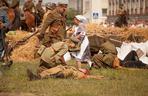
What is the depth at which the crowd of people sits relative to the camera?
15211mm

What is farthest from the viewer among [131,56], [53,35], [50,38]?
[131,56]

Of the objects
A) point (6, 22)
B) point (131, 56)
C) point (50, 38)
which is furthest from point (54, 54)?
point (131, 56)

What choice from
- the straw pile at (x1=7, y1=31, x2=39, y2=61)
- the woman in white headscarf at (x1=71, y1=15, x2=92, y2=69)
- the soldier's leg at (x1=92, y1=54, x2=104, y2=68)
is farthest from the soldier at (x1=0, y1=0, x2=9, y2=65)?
the straw pile at (x1=7, y1=31, x2=39, y2=61)

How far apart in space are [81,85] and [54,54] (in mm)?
1889

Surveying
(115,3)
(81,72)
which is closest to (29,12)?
(81,72)

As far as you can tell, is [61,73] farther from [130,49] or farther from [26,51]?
[26,51]

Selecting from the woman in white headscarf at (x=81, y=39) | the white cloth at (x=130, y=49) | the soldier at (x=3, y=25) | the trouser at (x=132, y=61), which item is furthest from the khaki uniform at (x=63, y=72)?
the white cloth at (x=130, y=49)

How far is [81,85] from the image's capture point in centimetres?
1384

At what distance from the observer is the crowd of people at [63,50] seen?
49.9 ft

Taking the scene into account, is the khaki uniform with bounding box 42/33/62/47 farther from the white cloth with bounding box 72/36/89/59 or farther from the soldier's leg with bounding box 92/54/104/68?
the soldier's leg with bounding box 92/54/104/68

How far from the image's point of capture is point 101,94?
12.7 metres

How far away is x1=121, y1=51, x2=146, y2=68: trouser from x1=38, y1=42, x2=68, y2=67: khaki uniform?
12.6 feet

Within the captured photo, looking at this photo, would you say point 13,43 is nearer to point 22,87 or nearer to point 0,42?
point 0,42

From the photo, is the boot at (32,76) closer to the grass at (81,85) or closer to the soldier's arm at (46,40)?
the grass at (81,85)
